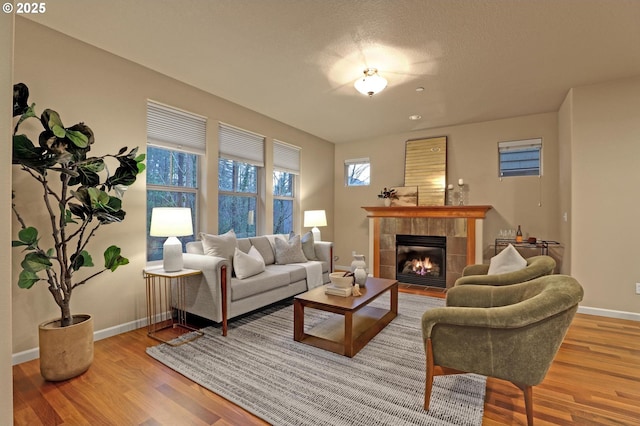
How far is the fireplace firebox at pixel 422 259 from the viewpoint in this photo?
16.6 ft

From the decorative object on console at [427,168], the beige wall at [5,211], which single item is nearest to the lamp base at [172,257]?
the beige wall at [5,211]

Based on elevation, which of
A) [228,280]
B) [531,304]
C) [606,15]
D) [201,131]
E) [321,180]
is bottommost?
[228,280]

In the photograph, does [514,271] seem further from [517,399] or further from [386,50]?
[386,50]

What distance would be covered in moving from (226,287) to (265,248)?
4.24 feet

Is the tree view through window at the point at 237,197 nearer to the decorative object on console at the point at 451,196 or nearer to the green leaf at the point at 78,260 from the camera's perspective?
the green leaf at the point at 78,260

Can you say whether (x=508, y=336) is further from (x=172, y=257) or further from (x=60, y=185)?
(x=60, y=185)

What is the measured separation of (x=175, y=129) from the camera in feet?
11.7

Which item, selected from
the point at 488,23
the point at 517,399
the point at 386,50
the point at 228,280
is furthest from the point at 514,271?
the point at 228,280

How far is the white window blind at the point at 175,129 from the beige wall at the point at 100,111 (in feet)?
0.32

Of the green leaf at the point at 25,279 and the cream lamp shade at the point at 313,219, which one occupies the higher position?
the cream lamp shade at the point at 313,219

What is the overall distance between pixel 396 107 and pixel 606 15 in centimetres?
229

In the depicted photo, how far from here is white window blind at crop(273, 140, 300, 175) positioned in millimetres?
5047

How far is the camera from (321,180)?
611 cm

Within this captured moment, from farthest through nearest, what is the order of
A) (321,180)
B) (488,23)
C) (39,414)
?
(321,180)
(488,23)
(39,414)
